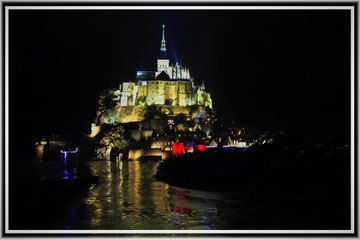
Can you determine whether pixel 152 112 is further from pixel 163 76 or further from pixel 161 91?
pixel 163 76

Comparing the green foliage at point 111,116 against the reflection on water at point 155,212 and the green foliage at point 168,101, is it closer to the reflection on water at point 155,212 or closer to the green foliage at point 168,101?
the green foliage at point 168,101

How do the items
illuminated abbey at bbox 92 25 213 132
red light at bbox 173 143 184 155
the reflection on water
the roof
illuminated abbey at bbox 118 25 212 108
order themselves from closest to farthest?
1. the reflection on water
2. red light at bbox 173 143 184 155
3. illuminated abbey at bbox 92 25 213 132
4. illuminated abbey at bbox 118 25 212 108
5. the roof

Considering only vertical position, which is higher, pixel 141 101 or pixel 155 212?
pixel 141 101

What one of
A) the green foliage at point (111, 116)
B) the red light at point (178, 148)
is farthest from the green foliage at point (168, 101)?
the red light at point (178, 148)

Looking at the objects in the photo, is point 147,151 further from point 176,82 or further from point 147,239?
point 147,239

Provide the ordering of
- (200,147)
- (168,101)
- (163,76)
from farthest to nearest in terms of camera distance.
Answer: (163,76), (168,101), (200,147)

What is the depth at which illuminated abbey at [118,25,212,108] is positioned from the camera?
269ft

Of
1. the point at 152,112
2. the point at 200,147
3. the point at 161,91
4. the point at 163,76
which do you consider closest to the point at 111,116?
the point at 152,112

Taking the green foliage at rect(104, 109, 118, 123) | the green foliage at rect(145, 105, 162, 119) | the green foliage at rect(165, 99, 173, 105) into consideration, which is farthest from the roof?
the green foliage at rect(104, 109, 118, 123)

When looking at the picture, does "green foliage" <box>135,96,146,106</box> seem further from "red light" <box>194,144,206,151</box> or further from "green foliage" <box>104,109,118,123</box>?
"red light" <box>194,144,206,151</box>

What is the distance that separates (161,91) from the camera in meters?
82.2

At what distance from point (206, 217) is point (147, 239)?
266 centimetres

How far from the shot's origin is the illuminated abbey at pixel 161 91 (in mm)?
81875

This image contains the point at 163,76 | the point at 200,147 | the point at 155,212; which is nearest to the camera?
the point at 155,212
